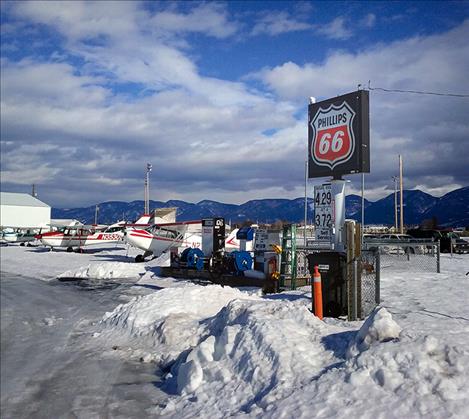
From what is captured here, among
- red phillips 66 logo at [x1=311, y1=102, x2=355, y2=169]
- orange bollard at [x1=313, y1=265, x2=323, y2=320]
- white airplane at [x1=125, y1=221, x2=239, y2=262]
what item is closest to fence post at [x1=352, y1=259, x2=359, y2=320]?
orange bollard at [x1=313, y1=265, x2=323, y2=320]

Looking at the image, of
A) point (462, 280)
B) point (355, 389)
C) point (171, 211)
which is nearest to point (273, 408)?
point (355, 389)

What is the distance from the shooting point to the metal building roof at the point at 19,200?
98.2 metres

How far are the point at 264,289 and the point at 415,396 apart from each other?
33.7 feet

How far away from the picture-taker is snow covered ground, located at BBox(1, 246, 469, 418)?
4602 millimetres

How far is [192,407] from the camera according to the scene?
5.40m

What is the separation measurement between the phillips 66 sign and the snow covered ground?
4.19 meters

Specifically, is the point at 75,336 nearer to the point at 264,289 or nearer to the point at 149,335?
the point at 149,335

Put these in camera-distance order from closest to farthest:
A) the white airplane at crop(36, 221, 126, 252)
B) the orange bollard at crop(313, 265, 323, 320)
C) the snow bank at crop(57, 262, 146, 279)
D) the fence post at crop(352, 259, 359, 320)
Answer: the orange bollard at crop(313, 265, 323, 320)
the fence post at crop(352, 259, 359, 320)
the snow bank at crop(57, 262, 146, 279)
the white airplane at crop(36, 221, 126, 252)

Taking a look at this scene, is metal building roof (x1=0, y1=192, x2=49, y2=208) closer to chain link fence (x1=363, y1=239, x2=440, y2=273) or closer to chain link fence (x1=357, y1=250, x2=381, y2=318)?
chain link fence (x1=363, y1=239, x2=440, y2=273)

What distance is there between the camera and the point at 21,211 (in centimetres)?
9788

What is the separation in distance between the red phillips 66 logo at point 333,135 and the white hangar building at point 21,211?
8939 cm

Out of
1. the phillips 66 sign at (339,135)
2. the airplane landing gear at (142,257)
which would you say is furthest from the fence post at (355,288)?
the airplane landing gear at (142,257)

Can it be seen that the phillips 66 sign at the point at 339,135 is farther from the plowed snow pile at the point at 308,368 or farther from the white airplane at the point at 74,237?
the white airplane at the point at 74,237

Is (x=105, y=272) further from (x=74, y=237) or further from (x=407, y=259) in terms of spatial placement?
(x=74, y=237)
